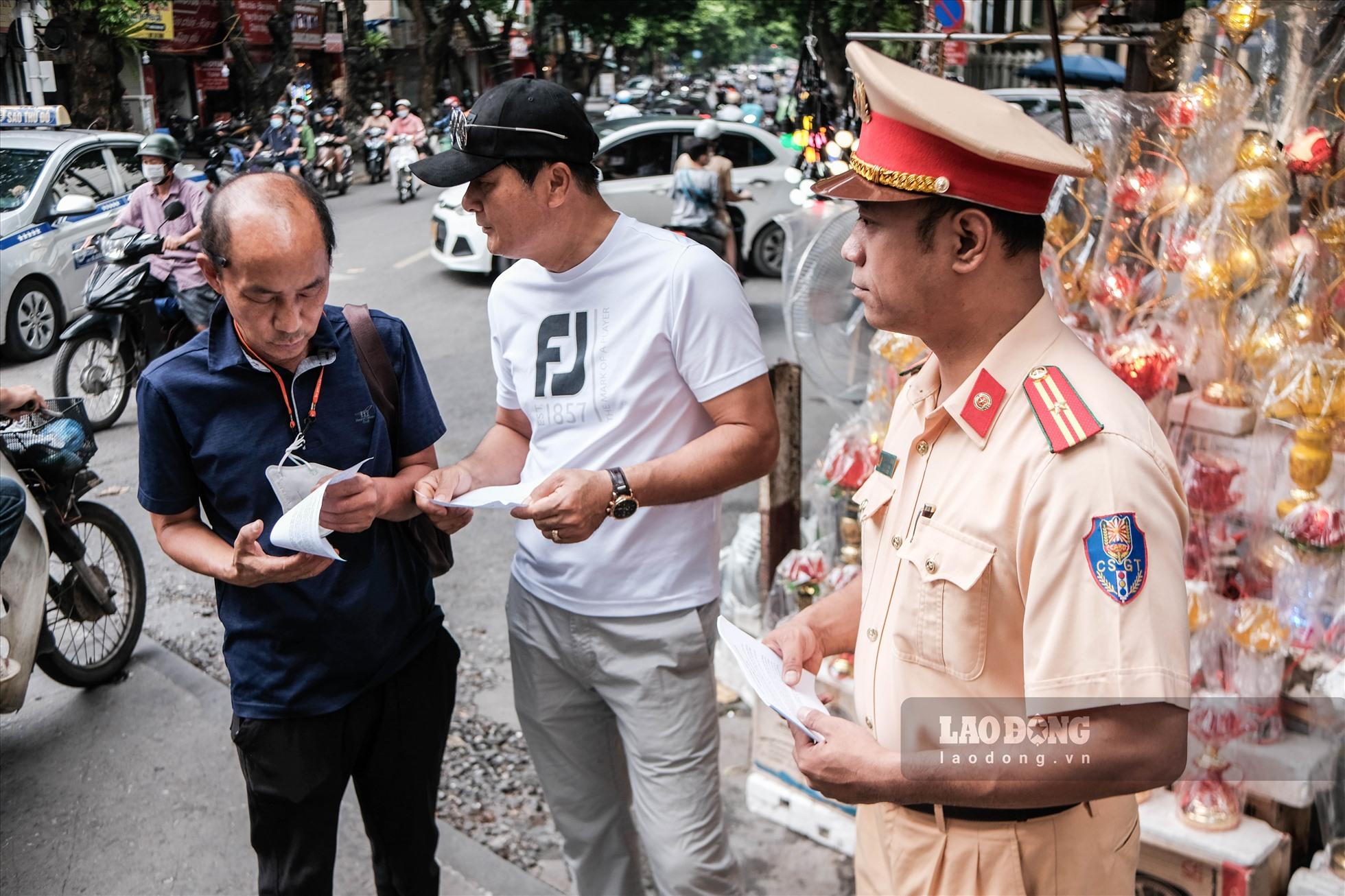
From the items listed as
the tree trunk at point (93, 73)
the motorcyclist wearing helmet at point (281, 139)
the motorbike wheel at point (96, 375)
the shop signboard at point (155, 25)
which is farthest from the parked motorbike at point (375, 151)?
the shop signboard at point (155, 25)

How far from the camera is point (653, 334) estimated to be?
7.08 feet

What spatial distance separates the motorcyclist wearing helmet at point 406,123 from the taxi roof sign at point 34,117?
708 cm

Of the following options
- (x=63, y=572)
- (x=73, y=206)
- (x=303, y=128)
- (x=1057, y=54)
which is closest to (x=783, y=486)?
(x=1057, y=54)

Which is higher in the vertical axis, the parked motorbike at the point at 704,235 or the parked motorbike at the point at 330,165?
the parked motorbike at the point at 330,165

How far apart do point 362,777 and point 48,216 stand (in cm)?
492

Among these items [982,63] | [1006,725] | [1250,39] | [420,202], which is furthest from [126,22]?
[982,63]

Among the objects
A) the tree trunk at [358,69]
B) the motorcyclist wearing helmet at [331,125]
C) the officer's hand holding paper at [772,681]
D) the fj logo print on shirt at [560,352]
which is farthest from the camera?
the motorcyclist wearing helmet at [331,125]

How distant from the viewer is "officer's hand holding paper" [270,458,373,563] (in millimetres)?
1798

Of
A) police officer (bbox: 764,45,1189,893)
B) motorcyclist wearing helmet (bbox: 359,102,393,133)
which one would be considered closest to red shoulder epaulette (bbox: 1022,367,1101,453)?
police officer (bbox: 764,45,1189,893)

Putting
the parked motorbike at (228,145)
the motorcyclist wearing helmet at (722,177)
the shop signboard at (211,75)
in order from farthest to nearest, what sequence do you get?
the motorcyclist wearing helmet at (722,177), the parked motorbike at (228,145), the shop signboard at (211,75)

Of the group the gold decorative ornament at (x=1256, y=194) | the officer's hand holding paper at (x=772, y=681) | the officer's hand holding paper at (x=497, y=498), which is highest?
the gold decorative ornament at (x=1256, y=194)

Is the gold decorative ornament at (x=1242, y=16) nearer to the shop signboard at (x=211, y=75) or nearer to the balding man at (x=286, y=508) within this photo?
the balding man at (x=286, y=508)

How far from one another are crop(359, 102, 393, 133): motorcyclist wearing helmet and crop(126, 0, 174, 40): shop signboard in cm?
514

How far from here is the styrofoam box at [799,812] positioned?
3.11 m
